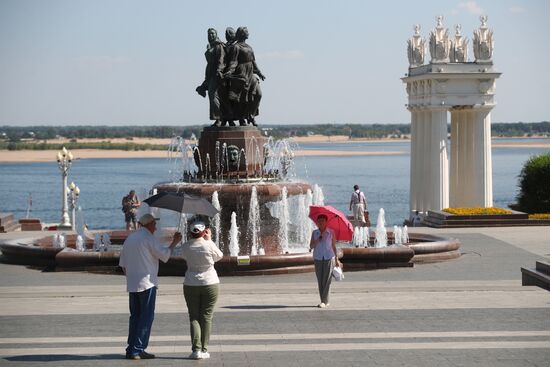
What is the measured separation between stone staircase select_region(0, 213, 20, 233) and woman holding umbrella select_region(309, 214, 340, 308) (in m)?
19.2

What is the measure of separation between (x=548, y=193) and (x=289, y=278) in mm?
19537

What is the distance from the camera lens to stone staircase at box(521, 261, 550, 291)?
18859 mm

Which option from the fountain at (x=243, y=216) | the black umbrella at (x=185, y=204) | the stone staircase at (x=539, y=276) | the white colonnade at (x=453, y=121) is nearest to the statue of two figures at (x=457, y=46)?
the white colonnade at (x=453, y=121)

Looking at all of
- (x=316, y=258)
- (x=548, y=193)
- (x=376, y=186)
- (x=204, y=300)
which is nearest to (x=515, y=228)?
(x=548, y=193)

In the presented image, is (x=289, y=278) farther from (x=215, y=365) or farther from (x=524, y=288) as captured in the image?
(x=215, y=365)

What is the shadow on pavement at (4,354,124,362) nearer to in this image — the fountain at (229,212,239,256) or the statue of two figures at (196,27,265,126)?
the fountain at (229,212,239,256)

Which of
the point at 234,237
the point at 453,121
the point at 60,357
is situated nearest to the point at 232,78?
the point at 234,237

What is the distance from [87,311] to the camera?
16641 mm

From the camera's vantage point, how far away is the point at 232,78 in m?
25.7

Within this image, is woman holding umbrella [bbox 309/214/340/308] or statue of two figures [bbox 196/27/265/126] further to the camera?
statue of two figures [bbox 196/27/265/126]

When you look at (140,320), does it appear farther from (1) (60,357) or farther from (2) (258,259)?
(2) (258,259)

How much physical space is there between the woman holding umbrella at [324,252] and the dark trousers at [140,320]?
13.6ft

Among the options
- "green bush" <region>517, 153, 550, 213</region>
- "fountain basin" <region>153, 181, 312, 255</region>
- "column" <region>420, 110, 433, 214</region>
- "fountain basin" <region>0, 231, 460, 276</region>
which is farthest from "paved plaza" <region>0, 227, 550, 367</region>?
"column" <region>420, 110, 433, 214</region>

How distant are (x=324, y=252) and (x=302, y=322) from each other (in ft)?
6.04
